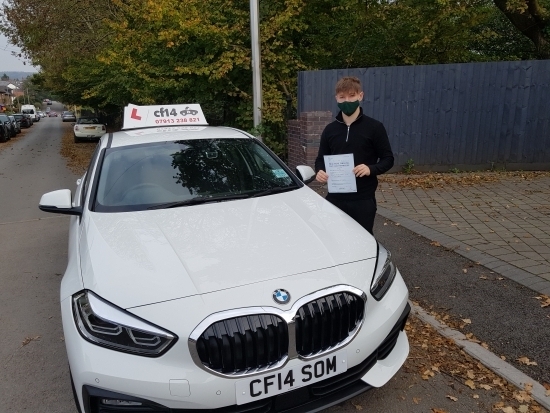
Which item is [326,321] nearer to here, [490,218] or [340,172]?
[340,172]

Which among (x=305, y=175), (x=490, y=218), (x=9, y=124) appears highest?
(x=305, y=175)

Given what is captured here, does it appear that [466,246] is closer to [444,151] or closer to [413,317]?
[413,317]

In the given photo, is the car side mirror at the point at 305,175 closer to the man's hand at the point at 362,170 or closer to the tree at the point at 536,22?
the man's hand at the point at 362,170

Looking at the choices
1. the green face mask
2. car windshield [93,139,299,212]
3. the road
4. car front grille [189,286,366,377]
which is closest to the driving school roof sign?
car windshield [93,139,299,212]

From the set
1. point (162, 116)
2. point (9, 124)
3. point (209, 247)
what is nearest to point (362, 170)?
point (209, 247)

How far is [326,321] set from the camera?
2.41m

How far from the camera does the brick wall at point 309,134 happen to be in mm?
9180

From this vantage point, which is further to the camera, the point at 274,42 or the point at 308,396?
the point at 274,42

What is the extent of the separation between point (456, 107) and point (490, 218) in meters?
4.05

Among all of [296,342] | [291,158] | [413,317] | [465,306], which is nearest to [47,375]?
[296,342]

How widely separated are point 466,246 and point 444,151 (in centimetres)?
502

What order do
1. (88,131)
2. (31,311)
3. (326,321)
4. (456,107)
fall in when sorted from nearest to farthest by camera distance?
(326,321)
(31,311)
(456,107)
(88,131)

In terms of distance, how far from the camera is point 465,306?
4.14 m

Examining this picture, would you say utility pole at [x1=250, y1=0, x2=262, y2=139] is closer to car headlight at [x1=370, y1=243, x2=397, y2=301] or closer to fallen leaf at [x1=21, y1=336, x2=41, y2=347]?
fallen leaf at [x1=21, y1=336, x2=41, y2=347]
